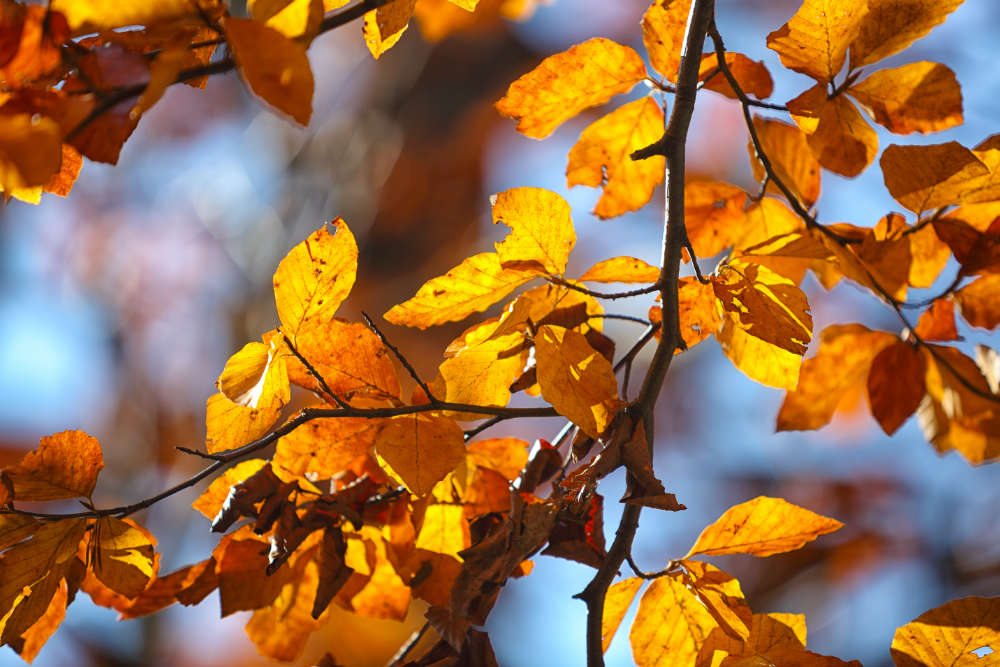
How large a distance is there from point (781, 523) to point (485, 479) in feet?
0.74

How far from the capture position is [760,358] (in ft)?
1.74

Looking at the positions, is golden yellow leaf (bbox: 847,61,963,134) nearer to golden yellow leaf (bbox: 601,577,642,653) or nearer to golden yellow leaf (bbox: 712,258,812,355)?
golden yellow leaf (bbox: 712,258,812,355)

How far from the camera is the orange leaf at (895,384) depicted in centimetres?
67

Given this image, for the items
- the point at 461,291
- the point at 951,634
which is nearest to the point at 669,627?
the point at 951,634

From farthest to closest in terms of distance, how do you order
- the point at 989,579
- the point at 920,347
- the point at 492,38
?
the point at 492,38 → the point at 989,579 → the point at 920,347

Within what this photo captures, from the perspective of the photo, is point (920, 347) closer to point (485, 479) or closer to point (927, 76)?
point (927, 76)

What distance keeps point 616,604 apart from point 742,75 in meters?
0.42

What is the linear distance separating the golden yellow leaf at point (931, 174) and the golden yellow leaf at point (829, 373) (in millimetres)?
190

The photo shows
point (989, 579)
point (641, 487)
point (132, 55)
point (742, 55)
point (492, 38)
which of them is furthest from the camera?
point (492, 38)

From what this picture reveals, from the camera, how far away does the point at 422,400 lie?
0.53 meters

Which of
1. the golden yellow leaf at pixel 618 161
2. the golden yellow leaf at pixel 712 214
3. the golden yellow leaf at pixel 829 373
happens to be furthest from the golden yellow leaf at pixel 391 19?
the golden yellow leaf at pixel 829 373

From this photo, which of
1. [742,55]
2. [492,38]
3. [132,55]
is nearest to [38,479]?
[132,55]

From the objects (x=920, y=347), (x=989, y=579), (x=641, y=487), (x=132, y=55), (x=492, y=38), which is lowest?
(x=989, y=579)

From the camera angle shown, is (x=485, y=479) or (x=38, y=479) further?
(x=485, y=479)
